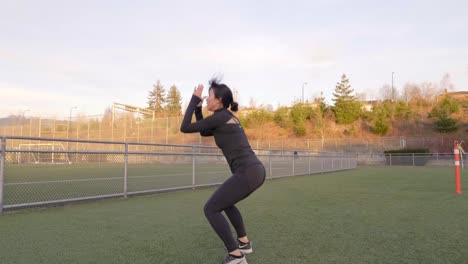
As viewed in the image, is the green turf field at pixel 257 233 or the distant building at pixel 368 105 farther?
the distant building at pixel 368 105

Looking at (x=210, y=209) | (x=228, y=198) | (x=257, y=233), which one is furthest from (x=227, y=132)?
(x=257, y=233)

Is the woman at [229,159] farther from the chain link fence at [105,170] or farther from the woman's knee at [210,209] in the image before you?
the chain link fence at [105,170]

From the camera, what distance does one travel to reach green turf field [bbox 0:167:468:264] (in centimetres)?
352

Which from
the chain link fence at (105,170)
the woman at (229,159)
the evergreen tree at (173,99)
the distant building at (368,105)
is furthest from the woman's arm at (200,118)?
the evergreen tree at (173,99)

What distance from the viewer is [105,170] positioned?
11.4 meters

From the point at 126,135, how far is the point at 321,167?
102ft

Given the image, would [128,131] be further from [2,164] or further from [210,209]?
[210,209]

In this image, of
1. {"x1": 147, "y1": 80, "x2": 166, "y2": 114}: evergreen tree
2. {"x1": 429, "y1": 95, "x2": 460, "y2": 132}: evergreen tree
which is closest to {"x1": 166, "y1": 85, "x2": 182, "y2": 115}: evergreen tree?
{"x1": 147, "y1": 80, "x2": 166, "y2": 114}: evergreen tree

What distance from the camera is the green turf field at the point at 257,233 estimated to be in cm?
352

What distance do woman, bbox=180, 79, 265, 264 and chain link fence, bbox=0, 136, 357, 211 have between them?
4.54 metres

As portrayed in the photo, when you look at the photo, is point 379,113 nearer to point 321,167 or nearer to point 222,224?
point 321,167

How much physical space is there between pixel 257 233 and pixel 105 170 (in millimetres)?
8110

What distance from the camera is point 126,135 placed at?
45.1 meters

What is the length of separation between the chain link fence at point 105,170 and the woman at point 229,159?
4542 millimetres
